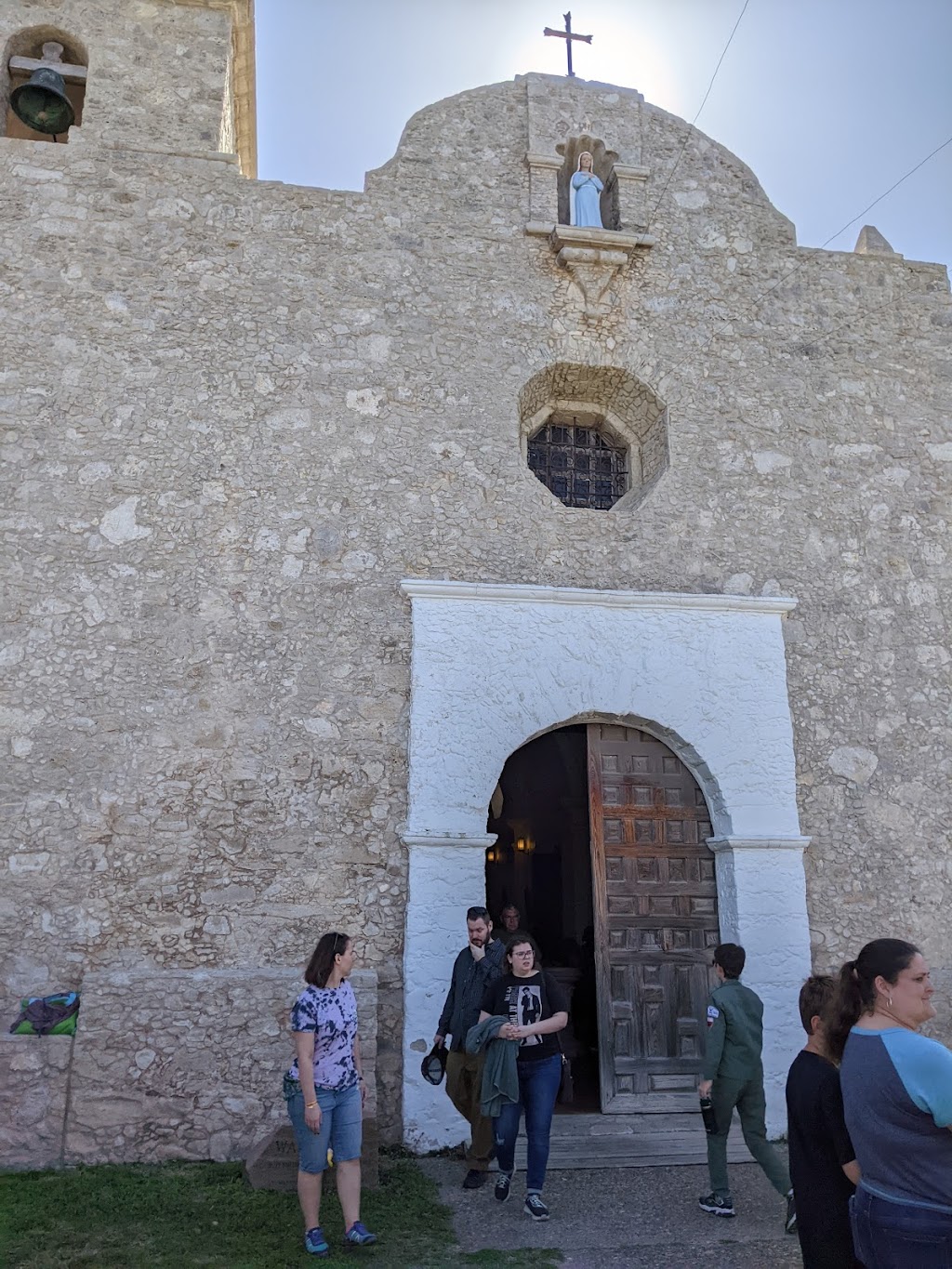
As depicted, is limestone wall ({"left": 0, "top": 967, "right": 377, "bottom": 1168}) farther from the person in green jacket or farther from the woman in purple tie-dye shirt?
the person in green jacket

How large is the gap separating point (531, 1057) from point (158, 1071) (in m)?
2.24

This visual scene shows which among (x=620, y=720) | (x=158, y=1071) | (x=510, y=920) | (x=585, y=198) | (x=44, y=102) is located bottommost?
(x=158, y=1071)

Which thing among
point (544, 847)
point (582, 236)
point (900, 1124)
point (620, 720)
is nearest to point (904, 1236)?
point (900, 1124)

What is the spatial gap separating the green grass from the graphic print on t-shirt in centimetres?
96

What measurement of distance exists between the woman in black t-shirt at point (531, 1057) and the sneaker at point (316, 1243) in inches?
40.2

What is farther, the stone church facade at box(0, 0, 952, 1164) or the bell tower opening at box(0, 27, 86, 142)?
the bell tower opening at box(0, 27, 86, 142)

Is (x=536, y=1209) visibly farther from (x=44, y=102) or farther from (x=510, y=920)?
(x=44, y=102)

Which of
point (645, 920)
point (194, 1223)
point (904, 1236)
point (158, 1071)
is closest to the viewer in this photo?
point (904, 1236)

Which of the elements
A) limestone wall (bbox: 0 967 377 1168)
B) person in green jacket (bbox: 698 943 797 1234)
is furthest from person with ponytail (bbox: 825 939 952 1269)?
limestone wall (bbox: 0 967 377 1168)

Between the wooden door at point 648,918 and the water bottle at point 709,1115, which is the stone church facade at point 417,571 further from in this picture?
the water bottle at point 709,1115

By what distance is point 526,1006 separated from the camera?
16.0 feet

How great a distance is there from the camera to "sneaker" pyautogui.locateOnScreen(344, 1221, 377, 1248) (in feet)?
13.8

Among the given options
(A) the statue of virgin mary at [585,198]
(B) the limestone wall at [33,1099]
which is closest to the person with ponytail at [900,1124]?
(B) the limestone wall at [33,1099]

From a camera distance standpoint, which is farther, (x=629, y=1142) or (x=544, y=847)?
(x=544, y=847)
